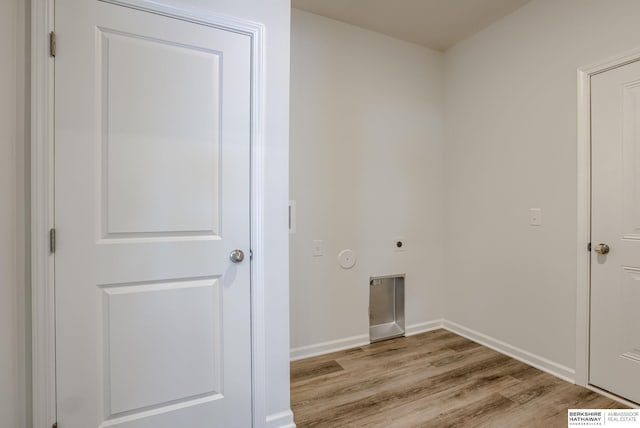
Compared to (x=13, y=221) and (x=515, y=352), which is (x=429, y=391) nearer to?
(x=515, y=352)

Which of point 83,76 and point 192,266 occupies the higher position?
point 83,76

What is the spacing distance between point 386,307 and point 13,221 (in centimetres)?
268

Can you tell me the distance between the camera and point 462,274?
2982 millimetres

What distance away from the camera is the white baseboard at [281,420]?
161 centimetres

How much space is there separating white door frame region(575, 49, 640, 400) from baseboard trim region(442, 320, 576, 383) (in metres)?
0.09

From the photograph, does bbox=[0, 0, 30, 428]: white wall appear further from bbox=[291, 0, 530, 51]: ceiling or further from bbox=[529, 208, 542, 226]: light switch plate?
bbox=[529, 208, 542, 226]: light switch plate

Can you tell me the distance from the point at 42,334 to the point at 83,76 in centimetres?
105

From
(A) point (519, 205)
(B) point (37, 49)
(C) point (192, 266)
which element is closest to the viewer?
(B) point (37, 49)

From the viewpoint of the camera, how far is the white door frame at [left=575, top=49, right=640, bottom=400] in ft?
6.72

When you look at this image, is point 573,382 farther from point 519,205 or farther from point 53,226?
point 53,226

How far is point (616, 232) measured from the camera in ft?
6.32

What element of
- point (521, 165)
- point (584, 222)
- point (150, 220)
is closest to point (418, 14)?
point (521, 165)

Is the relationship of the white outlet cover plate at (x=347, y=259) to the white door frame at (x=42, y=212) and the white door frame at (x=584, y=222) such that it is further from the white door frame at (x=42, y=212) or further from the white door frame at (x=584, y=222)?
the white door frame at (x=42, y=212)

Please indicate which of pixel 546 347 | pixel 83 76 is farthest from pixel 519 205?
pixel 83 76
